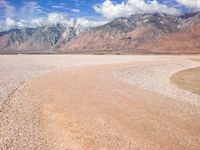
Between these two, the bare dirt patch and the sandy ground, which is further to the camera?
the bare dirt patch

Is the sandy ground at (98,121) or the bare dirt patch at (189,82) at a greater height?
the sandy ground at (98,121)

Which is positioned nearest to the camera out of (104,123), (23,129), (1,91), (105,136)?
(105,136)

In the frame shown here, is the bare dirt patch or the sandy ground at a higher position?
the sandy ground

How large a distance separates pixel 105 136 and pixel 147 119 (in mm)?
3621

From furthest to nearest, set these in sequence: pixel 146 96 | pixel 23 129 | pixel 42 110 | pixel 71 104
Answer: pixel 146 96
pixel 71 104
pixel 42 110
pixel 23 129

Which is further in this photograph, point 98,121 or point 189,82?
point 189,82

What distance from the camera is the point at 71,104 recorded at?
1953 centimetres

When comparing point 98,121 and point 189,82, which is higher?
point 98,121

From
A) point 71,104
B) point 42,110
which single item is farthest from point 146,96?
point 42,110

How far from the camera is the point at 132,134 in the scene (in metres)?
13.5

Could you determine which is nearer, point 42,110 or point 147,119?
point 147,119

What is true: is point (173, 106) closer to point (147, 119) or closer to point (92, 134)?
point (147, 119)

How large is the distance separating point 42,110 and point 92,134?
17.7ft

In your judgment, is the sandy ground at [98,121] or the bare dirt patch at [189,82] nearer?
the sandy ground at [98,121]
